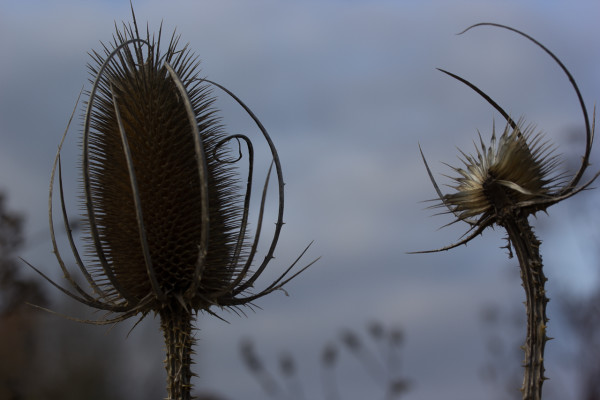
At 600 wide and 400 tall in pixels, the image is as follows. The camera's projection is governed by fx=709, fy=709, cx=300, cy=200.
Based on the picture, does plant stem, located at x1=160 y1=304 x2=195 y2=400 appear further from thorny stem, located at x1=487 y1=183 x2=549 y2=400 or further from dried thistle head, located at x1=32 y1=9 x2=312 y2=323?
thorny stem, located at x1=487 y1=183 x2=549 y2=400

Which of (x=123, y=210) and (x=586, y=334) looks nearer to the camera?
(x=123, y=210)

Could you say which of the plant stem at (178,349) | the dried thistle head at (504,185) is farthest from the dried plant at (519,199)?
the plant stem at (178,349)

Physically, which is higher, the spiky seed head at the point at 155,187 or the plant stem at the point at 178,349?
the spiky seed head at the point at 155,187

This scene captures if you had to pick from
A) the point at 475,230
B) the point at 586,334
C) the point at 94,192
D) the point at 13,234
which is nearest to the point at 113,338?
the point at 13,234

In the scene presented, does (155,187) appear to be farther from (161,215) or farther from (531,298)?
(531,298)

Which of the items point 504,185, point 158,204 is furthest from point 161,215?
point 504,185

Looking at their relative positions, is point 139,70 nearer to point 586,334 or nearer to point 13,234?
point 586,334

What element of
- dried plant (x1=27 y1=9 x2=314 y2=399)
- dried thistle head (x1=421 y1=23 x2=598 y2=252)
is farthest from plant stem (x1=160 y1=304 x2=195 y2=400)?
dried thistle head (x1=421 y1=23 x2=598 y2=252)

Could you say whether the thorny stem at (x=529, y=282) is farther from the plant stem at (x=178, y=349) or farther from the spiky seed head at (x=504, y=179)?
the plant stem at (x=178, y=349)
